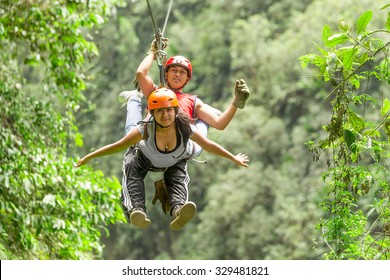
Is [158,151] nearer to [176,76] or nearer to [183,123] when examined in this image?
[183,123]

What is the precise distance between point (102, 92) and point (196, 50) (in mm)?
3147

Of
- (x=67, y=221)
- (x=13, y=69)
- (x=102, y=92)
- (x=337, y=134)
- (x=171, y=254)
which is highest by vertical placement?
(x=102, y=92)

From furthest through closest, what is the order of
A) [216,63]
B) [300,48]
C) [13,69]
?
1. [216,63]
2. [300,48]
3. [13,69]

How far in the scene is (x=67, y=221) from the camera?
10.1 meters

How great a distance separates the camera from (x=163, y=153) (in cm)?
690

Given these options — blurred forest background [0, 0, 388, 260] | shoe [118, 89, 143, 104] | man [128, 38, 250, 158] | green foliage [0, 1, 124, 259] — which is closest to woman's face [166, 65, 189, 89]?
man [128, 38, 250, 158]

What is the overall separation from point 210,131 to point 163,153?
22.5 metres

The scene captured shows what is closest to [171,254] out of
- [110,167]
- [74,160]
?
[110,167]

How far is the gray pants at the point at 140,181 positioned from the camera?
7.00m

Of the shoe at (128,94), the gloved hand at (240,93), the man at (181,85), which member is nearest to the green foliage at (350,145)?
the gloved hand at (240,93)

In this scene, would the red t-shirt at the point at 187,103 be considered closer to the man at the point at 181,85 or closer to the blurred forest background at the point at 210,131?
the man at the point at 181,85

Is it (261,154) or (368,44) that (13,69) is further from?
(261,154)

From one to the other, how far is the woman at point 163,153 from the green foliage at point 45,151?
2.74 m
